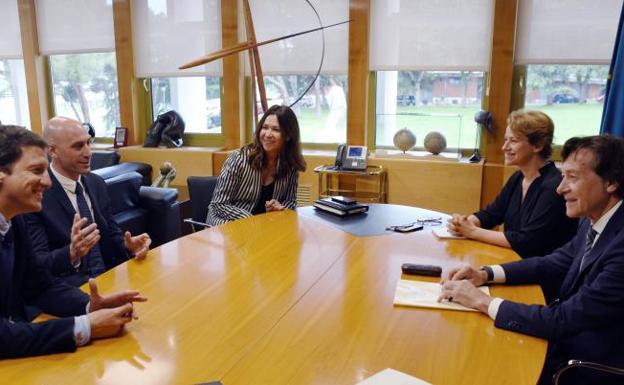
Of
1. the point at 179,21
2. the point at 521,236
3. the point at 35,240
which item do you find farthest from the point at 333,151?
the point at 35,240

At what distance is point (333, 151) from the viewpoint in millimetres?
4938

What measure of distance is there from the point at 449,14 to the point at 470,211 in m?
1.66

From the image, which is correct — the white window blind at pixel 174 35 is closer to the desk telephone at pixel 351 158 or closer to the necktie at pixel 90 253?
the desk telephone at pixel 351 158

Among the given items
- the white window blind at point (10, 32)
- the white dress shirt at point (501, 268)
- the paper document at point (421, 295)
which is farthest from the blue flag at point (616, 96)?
the white window blind at point (10, 32)

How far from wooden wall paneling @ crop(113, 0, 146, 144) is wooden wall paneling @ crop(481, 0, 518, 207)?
3581 mm

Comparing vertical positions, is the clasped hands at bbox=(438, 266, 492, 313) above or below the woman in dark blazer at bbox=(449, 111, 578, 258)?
below

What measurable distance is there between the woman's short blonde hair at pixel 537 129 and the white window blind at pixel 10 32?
562cm

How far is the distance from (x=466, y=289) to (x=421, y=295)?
0.15 metres

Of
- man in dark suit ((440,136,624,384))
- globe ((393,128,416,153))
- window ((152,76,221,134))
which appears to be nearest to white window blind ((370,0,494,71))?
globe ((393,128,416,153))

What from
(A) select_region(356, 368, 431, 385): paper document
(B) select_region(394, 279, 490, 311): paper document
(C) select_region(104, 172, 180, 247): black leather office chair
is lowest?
(C) select_region(104, 172, 180, 247): black leather office chair

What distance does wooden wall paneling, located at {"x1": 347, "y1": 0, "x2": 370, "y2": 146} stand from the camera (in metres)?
4.50

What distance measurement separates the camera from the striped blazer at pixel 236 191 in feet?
9.55

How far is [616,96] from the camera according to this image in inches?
121

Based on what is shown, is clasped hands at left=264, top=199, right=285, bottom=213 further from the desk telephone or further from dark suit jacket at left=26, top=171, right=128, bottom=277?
the desk telephone
